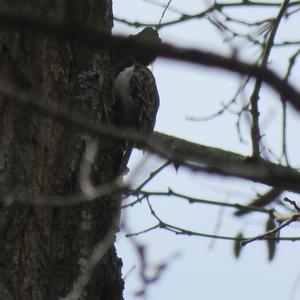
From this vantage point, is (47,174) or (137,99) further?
(137,99)

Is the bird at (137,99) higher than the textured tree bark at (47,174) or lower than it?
higher

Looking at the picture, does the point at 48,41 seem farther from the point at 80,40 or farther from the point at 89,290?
the point at 80,40

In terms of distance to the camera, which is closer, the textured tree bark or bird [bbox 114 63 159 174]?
the textured tree bark

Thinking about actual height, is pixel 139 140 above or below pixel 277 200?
below

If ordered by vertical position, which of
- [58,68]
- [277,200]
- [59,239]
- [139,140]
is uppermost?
[58,68]

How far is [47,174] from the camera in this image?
3.18 meters

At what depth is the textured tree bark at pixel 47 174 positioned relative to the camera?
2.99m

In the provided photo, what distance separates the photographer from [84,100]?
3441 mm

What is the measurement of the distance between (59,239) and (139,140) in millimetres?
2005

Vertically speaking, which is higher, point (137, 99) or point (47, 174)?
point (137, 99)

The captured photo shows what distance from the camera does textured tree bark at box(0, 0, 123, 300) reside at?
2.99 metres

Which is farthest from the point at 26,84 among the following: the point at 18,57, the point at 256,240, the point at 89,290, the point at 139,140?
the point at 139,140

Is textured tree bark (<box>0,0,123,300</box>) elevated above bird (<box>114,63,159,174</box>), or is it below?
below

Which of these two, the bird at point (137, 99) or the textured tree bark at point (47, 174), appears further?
the bird at point (137, 99)
